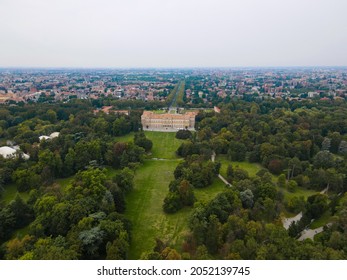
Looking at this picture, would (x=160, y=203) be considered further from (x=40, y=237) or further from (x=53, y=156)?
(x=53, y=156)

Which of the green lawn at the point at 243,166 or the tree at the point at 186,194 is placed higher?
the tree at the point at 186,194

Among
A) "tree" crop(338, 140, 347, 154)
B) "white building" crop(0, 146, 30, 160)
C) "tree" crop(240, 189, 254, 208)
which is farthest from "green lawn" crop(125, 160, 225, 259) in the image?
"tree" crop(338, 140, 347, 154)

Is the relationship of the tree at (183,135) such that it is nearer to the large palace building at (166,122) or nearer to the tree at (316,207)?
the large palace building at (166,122)

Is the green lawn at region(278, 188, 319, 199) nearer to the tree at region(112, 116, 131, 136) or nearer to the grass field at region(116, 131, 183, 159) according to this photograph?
the grass field at region(116, 131, 183, 159)

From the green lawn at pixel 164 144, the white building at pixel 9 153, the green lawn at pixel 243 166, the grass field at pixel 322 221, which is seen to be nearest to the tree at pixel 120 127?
the green lawn at pixel 164 144
